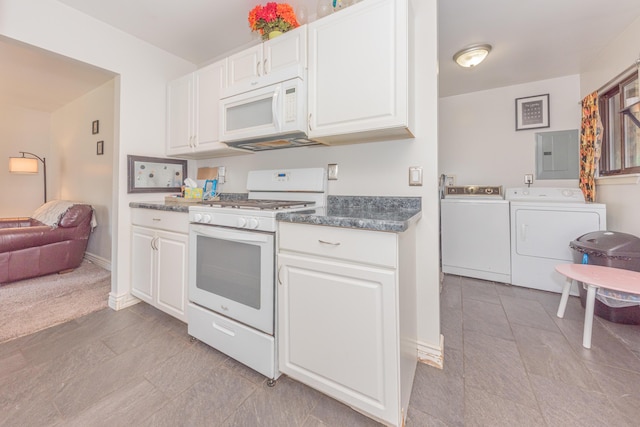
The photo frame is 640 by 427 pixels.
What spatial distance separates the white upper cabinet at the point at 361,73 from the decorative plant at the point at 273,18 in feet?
0.89

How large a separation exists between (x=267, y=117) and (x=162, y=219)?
1.13 meters

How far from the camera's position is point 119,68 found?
2.25 meters

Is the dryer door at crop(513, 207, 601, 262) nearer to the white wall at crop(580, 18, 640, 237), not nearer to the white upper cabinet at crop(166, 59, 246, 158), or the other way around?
the white wall at crop(580, 18, 640, 237)

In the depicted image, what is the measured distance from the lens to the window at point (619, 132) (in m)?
2.31

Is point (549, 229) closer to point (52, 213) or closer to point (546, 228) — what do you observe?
point (546, 228)

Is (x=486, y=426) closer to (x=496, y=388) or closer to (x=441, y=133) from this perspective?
(x=496, y=388)

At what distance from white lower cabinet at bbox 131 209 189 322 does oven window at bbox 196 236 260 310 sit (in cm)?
26

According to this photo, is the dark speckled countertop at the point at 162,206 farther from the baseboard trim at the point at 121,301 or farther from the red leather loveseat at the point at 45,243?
the red leather loveseat at the point at 45,243

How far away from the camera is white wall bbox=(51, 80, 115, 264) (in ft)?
10.9

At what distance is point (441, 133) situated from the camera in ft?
12.6

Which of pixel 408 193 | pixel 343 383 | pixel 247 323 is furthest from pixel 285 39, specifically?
pixel 343 383

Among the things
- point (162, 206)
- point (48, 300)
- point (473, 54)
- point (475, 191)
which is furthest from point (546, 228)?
point (48, 300)

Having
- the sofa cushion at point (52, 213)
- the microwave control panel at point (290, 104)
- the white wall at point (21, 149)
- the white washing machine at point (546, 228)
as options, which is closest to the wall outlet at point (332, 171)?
the microwave control panel at point (290, 104)

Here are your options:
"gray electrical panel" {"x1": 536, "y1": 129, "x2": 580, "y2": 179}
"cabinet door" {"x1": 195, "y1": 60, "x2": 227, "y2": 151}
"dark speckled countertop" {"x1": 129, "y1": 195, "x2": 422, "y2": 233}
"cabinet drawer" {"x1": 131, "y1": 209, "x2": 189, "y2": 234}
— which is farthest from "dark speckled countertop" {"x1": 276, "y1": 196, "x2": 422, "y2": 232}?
"gray electrical panel" {"x1": 536, "y1": 129, "x2": 580, "y2": 179}
